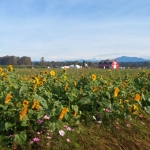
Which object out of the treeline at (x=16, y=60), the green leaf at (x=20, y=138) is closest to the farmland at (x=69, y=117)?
the green leaf at (x=20, y=138)

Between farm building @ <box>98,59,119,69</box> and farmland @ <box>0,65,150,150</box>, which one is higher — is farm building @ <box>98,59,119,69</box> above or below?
below

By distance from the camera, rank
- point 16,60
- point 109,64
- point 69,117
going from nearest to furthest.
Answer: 1. point 69,117
2. point 16,60
3. point 109,64

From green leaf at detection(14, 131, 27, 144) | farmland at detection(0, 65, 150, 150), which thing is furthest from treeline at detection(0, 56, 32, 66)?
green leaf at detection(14, 131, 27, 144)

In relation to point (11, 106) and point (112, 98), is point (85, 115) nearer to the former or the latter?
point (112, 98)

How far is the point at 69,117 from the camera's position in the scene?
3.12m

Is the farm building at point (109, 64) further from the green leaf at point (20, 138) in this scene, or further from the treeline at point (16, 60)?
the green leaf at point (20, 138)

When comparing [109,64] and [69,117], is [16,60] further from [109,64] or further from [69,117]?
[69,117]

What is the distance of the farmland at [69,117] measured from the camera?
269 cm

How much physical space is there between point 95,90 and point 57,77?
95 centimetres

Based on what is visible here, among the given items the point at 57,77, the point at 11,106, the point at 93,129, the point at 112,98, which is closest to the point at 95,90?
the point at 112,98

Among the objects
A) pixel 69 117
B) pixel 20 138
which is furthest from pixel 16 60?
pixel 20 138

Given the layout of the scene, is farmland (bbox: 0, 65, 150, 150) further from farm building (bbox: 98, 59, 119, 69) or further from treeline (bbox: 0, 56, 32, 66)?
farm building (bbox: 98, 59, 119, 69)

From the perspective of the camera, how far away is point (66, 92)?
11.5 ft

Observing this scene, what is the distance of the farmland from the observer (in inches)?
106
